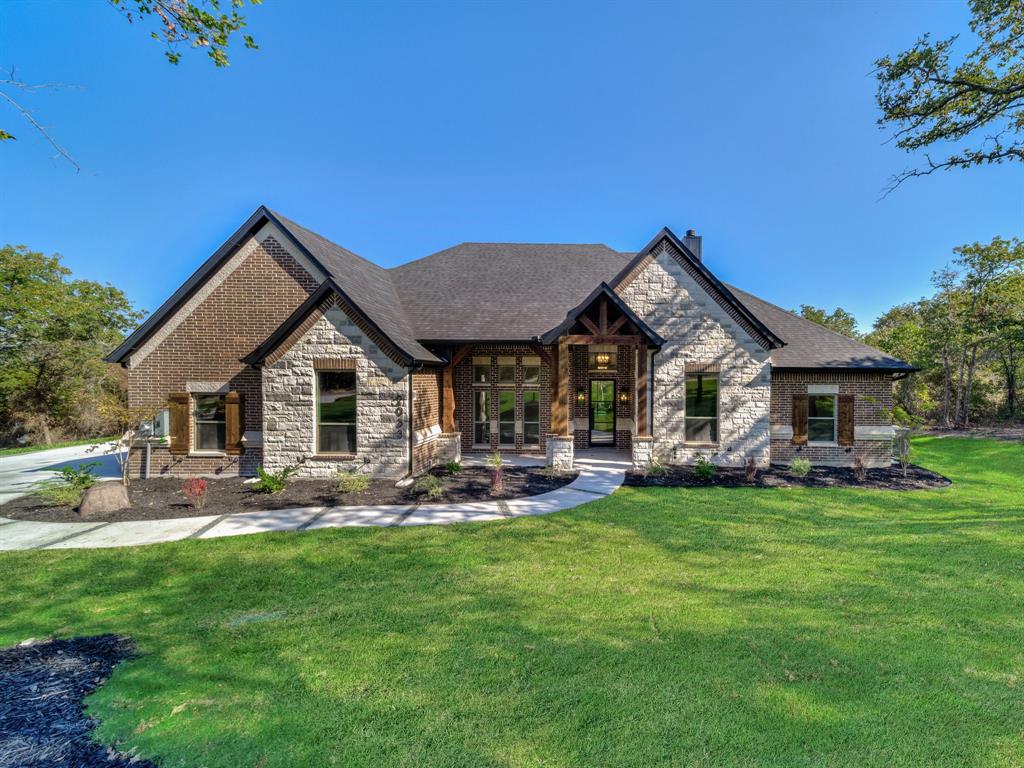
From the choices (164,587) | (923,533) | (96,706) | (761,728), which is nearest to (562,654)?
(761,728)

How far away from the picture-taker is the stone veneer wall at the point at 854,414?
12922 millimetres

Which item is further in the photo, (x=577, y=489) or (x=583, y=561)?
(x=577, y=489)

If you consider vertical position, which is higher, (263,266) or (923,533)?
(263,266)

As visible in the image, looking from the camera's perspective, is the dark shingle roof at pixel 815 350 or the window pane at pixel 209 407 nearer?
the window pane at pixel 209 407

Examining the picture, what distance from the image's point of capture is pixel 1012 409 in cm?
2384

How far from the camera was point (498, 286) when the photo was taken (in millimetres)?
16359

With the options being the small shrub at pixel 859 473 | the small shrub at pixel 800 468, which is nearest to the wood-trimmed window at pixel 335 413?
the small shrub at pixel 800 468

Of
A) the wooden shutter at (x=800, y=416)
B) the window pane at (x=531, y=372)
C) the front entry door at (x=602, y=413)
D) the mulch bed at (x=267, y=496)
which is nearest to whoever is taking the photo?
the mulch bed at (x=267, y=496)

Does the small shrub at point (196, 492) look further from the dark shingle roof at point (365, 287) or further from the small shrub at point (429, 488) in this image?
the dark shingle roof at point (365, 287)

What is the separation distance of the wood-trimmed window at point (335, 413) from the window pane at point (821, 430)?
1371cm

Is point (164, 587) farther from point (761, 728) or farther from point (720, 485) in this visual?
point (720, 485)

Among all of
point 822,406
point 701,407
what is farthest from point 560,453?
point 822,406

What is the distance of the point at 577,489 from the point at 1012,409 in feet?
99.0

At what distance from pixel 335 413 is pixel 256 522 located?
141 inches
